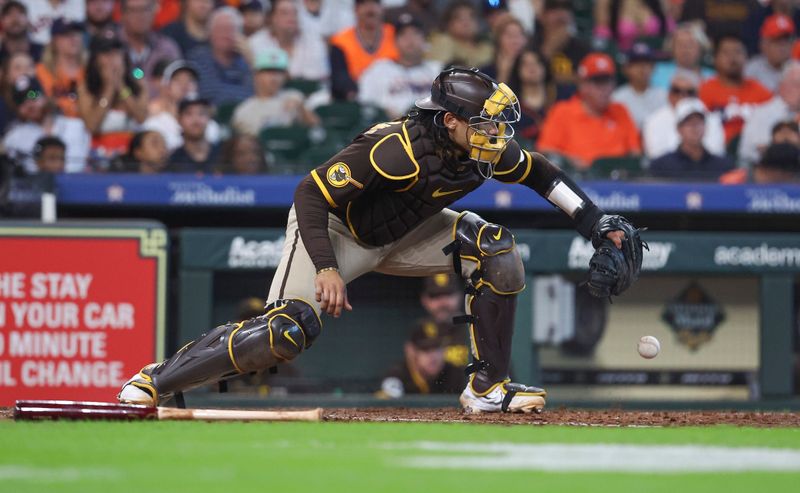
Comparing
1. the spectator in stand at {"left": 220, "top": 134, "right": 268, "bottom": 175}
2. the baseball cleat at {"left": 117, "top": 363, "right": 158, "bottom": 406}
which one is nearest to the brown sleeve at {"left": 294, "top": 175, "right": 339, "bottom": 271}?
the baseball cleat at {"left": 117, "top": 363, "right": 158, "bottom": 406}

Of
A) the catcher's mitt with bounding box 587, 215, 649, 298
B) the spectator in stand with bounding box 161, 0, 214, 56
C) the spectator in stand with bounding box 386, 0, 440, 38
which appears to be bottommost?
the catcher's mitt with bounding box 587, 215, 649, 298

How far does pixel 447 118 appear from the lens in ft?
18.4

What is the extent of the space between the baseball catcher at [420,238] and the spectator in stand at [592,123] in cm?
443

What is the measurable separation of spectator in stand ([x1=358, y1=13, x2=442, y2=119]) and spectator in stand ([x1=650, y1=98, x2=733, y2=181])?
2.03 m

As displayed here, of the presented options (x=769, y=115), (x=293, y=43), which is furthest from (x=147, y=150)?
(x=769, y=115)

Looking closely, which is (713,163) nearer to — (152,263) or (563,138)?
(563,138)

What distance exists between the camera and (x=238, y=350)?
5.38 meters

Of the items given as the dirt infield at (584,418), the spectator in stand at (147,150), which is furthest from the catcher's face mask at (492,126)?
the spectator in stand at (147,150)

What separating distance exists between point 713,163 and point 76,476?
7.60 meters

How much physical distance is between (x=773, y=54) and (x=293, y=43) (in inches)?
171

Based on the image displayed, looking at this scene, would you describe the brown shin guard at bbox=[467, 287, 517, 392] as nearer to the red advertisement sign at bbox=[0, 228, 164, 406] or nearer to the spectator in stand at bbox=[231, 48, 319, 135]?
the red advertisement sign at bbox=[0, 228, 164, 406]

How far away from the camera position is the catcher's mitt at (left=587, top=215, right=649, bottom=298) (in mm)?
5730

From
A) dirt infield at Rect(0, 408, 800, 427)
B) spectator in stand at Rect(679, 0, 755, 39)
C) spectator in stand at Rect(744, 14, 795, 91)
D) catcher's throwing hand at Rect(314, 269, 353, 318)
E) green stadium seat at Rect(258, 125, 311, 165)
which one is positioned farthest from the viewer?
spectator in stand at Rect(679, 0, 755, 39)

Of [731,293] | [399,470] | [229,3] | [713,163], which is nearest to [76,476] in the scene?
[399,470]
